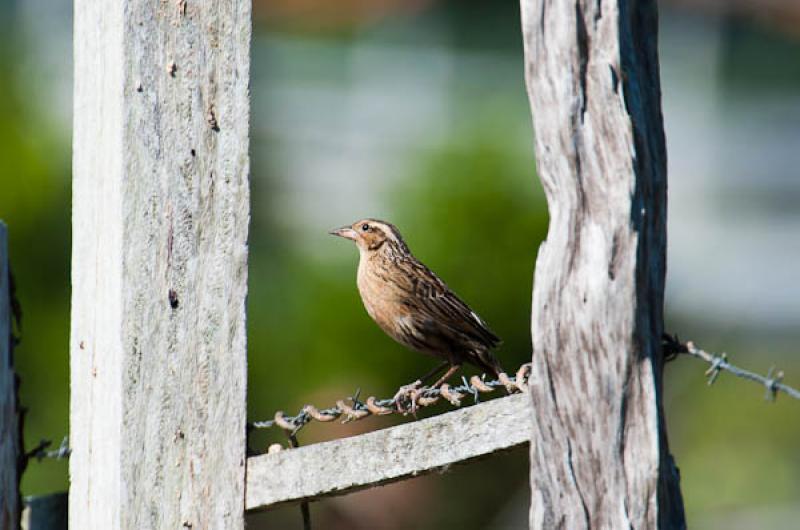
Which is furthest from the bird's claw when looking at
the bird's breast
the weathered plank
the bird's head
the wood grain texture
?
the bird's head

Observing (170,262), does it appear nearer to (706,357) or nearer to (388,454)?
(388,454)

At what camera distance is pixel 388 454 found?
3.53m

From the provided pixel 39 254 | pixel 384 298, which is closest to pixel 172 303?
pixel 384 298

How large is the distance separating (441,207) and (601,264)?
20.0 feet

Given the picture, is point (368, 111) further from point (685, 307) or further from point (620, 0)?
point (620, 0)

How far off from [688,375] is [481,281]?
178 inches

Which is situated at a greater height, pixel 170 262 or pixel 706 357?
pixel 170 262

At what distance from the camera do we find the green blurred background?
9102 mm

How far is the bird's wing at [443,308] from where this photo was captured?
21.9ft

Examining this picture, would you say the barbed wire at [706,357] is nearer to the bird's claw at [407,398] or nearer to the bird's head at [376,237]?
the bird's claw at [407,398]

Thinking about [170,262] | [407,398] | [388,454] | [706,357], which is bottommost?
[407,398]

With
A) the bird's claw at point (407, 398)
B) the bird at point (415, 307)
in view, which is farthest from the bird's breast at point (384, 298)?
the bird's claw at point (407, 398)

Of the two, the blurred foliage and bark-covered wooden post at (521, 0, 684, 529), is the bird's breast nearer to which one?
the blurred foliage

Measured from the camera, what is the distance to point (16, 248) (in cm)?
973
